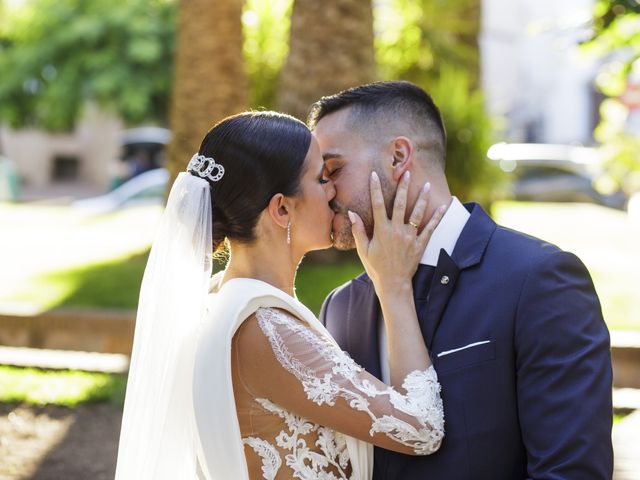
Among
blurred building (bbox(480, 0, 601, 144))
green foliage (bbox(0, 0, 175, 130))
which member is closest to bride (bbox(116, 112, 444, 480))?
green foliage (bbox(0, 0, 175, 130))

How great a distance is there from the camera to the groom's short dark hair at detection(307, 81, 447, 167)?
9.71ft

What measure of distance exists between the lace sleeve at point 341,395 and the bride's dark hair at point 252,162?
1.16 feet

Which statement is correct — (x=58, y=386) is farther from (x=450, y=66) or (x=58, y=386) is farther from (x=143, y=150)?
(x=143, y=150)

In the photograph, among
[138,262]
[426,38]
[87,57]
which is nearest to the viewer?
[138,262]

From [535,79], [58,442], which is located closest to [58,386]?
[58,442]

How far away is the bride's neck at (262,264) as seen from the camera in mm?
2814

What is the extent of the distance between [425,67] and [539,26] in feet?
25.6

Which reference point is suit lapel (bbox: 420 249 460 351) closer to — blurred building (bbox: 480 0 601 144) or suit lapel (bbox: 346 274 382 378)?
suit lapel (bbox: 346 274 382 378)

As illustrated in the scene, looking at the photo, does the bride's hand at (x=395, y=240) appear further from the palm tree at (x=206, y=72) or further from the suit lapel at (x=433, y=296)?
the palm tree at (x=206, y=72)

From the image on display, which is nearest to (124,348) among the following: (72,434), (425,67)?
(72,434)

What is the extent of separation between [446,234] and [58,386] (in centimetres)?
528

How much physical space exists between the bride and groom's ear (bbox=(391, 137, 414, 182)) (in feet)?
0.20

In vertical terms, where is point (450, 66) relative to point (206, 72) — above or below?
below

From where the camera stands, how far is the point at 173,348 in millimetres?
2859
